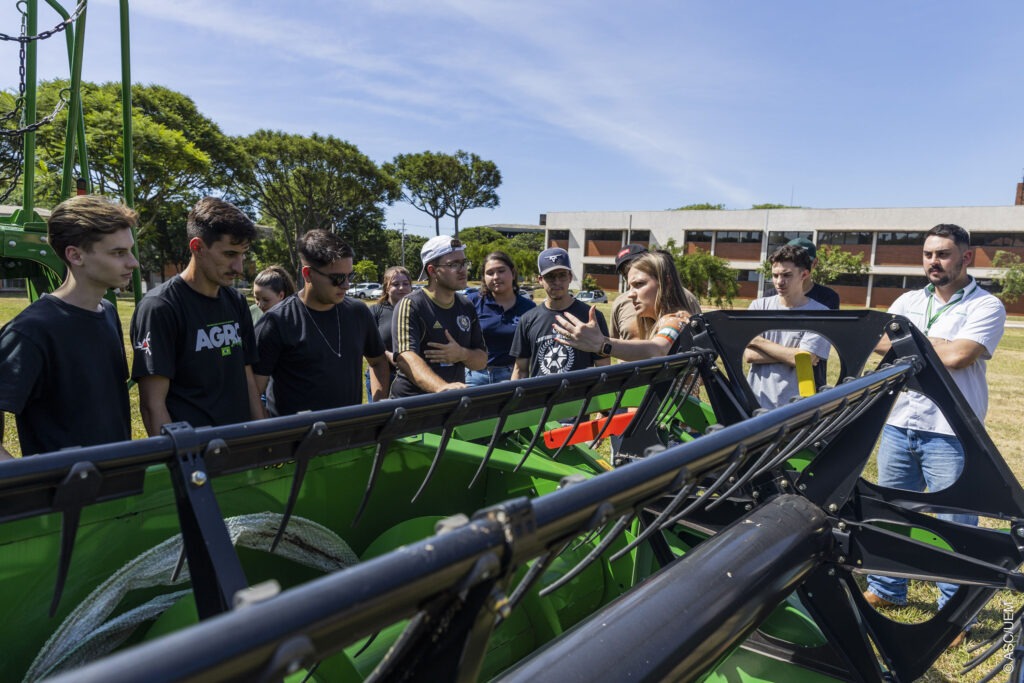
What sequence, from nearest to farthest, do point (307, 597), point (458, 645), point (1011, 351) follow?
point (307, 597) < point (458, 645) < point (1011, 351)

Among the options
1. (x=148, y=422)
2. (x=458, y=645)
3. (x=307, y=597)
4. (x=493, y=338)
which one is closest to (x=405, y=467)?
(x=148, y=422)

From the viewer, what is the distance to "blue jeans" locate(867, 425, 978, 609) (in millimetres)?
3199

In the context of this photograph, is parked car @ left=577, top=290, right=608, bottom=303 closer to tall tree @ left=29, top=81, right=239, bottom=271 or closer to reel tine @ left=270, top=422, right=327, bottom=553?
tall tree @ left=29, top=81, right=239, bottom=271

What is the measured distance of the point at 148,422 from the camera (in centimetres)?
259

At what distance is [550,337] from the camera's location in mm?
4203

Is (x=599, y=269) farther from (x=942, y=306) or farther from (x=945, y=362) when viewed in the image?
(x=945, y=362)

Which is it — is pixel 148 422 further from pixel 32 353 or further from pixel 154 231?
pixel 154 231

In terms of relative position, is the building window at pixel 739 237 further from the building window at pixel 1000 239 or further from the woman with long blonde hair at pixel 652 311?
the woman with long blonde hair at pixel 652 311

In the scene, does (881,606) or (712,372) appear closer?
(712,372)

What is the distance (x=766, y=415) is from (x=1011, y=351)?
71.7 feet

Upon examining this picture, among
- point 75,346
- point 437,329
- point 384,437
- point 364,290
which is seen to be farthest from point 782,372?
point 364,290

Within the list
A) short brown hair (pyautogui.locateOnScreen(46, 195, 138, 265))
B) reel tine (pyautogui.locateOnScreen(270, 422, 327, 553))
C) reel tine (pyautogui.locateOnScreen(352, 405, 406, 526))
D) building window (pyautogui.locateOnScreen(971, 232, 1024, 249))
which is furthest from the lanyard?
building window (pyautogui.locateOnScreen(971, 232, 1024, 249))

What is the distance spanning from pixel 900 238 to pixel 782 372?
1797 inches

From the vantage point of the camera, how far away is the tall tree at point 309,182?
36781mm
